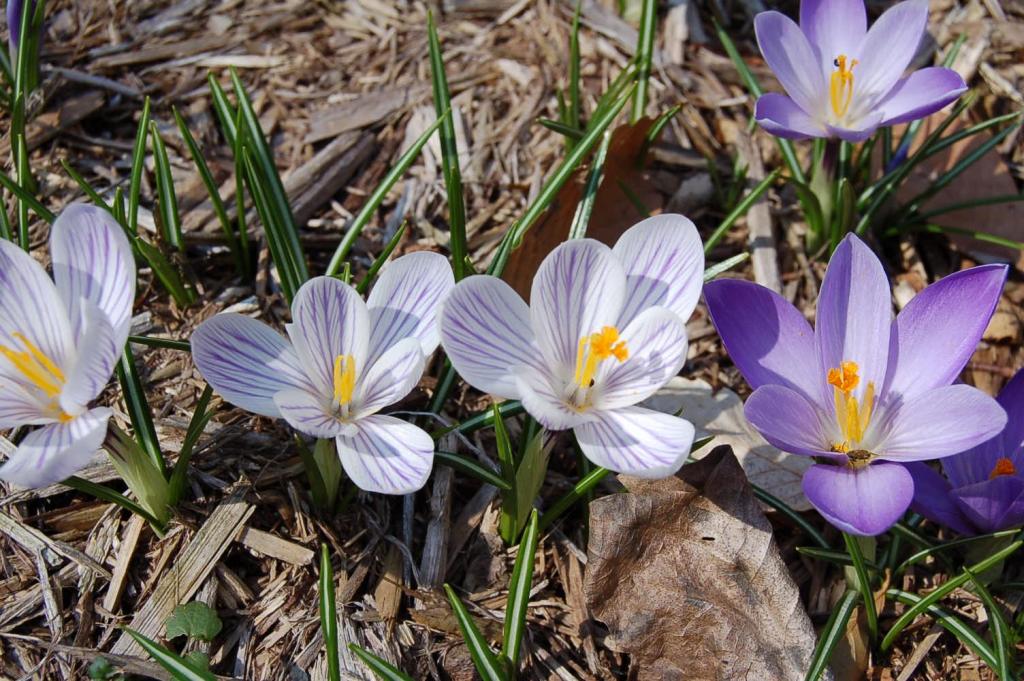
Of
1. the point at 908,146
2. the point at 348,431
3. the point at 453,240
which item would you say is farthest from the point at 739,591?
the point at 908,146

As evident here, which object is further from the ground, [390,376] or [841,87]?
[841,87]

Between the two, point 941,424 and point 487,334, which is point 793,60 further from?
point 487,334

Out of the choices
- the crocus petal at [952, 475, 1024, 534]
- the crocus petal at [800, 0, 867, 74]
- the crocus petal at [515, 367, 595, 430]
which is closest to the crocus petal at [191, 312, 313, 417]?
the crocus petal at [515, 367, 595, 430]

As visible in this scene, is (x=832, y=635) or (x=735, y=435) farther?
(x=735, y=435)

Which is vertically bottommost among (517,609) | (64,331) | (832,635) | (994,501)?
(832,635)

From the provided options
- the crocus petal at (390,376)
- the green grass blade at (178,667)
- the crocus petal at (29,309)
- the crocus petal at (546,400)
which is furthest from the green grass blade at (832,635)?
the crocus petal at (29,309)

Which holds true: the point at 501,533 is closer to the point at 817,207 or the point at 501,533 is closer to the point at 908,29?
the point at 817,207

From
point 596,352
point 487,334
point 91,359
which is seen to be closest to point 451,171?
point 487,334

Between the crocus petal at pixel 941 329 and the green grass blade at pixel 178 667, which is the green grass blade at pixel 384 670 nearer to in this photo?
the green grass blade at pixel 178 667

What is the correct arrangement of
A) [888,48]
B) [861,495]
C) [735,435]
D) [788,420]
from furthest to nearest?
[888,48] < [735,435] < [788,420] < [861,495]
